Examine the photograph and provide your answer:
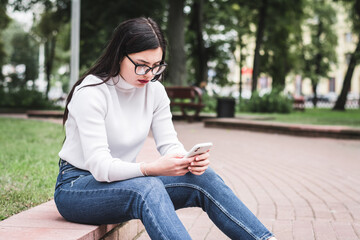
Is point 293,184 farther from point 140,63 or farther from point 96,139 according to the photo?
point 96,139

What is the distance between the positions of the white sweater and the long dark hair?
0.08 metres

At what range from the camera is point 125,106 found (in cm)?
265

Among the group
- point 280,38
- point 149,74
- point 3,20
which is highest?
point 3,20

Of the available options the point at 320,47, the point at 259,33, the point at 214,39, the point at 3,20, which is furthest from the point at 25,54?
the point at 259,33

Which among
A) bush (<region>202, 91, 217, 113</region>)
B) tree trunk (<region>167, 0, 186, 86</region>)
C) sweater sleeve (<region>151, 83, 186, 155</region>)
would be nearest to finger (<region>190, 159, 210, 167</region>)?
sweater sleeve (<region>151, 83, 186, 155</region>)

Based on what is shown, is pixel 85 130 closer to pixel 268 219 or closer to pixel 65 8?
pixel 268 219

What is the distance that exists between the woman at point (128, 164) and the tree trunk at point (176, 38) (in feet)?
46.3

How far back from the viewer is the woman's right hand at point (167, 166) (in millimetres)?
2383

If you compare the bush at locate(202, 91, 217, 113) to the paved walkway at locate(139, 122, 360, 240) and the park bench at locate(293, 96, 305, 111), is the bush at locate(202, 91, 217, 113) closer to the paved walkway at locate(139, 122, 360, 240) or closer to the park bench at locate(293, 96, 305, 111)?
the park bench at locate(293, 96, 305, 111)

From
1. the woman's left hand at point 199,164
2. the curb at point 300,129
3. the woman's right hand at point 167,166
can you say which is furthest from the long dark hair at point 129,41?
the curb at point 300,129

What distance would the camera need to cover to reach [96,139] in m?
2.38

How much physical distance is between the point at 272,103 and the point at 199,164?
18128 mm

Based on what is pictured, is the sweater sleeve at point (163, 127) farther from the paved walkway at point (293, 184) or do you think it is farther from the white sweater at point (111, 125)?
the paved walkway at point (293, 184)

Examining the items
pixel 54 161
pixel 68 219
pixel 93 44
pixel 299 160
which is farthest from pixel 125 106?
pixel 93 44
